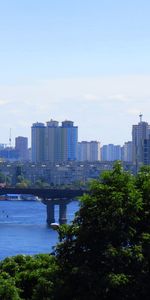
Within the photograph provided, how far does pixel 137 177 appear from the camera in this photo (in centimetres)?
835

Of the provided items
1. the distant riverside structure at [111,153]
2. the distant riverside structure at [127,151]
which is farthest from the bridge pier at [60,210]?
the distant riverside structure at [111,153]

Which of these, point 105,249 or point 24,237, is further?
point 24,237

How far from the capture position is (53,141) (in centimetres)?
10581

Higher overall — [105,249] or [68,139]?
[68,139]

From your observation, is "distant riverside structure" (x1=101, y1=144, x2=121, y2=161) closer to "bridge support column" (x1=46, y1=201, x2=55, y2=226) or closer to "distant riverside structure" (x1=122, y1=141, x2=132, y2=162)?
"distant riverside structure" (x1=122, y1=141, x2=132, y2=162)

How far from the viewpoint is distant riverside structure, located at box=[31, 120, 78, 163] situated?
106 meters

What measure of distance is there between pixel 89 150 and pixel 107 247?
377 feet

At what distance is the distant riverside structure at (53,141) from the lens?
106 m

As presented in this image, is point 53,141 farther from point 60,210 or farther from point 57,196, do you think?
point 60,210

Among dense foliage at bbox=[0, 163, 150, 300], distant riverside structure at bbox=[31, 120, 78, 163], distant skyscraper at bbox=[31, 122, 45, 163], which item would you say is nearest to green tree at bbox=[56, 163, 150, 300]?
dense foliage at bbox=[0, 163, 150, 300]

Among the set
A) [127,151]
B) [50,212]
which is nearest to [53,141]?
[127,151]

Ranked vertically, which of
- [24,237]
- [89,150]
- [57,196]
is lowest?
[24,237]

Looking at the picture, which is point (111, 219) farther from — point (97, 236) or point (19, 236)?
point (19, 236)

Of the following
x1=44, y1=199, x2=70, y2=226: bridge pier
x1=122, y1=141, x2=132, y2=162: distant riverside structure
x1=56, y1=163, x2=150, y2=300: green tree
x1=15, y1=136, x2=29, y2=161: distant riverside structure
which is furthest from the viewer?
x1=15, y1=136, x2=29, y2=161: distant riverside structure
